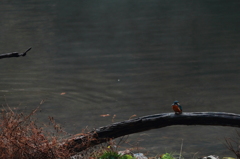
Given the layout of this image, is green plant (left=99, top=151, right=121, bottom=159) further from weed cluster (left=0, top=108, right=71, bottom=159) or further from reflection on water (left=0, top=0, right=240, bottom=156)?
reflection on water (left=0, top=0, right=240, bottom=156)

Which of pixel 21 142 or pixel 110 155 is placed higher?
pixel 21 142

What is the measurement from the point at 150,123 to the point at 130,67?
6541mm

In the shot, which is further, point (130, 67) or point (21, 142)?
point (130, 67)

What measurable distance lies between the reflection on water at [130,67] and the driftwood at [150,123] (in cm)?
133

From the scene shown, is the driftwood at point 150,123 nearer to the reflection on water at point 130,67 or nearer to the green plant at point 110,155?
the green plant at point 110,155

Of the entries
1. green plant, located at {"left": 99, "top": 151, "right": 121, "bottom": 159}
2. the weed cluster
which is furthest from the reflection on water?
the weed cluster

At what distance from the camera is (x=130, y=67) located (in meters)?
12.1

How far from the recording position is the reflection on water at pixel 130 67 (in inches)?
339

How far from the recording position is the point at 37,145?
512 centimetres

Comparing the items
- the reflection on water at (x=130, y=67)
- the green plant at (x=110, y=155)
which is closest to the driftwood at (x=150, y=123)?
the green plant at (x=110, y=155)

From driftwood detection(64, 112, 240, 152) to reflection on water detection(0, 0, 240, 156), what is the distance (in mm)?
1326

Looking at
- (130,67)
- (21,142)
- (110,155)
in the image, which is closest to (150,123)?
(110,155)

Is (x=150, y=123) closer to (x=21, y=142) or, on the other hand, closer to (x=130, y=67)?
(x=21, y=142)

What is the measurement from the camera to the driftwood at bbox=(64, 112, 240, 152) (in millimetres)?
5488
